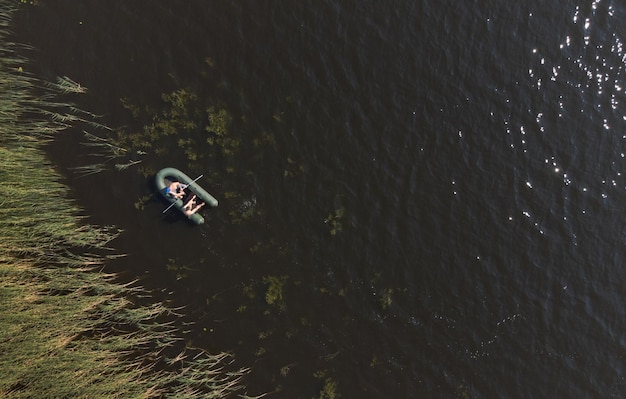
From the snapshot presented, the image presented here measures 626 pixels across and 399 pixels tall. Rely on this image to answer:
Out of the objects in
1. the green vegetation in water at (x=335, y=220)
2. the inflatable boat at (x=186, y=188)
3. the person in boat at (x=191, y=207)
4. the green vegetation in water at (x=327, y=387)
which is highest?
the inflatable boat at (x=186, y=188)

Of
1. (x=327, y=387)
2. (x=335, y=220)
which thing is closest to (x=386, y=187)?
(x=335, y=220)

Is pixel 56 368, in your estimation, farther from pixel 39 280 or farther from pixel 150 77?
pixel 150 77

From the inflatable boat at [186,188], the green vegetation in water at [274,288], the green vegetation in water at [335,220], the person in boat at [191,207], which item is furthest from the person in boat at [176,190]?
the green vegetation in water at [335,220]

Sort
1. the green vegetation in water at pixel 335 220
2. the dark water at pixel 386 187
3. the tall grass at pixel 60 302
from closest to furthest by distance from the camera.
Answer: the tall grass at pixel 60 302
the dark water at pixel 386 187
the green vegetation in water at pixel 335 220

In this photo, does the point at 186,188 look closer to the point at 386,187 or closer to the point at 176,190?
the point at 176,190

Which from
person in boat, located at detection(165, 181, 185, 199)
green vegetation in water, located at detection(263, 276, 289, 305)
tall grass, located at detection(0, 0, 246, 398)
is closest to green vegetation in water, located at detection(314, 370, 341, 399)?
tall grass, located at detection(0, 0, 246, 398)

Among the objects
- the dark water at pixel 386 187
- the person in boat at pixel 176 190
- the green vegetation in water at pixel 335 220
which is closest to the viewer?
the person in boat at pixel 176 190

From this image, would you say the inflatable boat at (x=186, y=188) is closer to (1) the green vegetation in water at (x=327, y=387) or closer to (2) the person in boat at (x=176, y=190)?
(2) the person in boat at (x=176, y=190)
